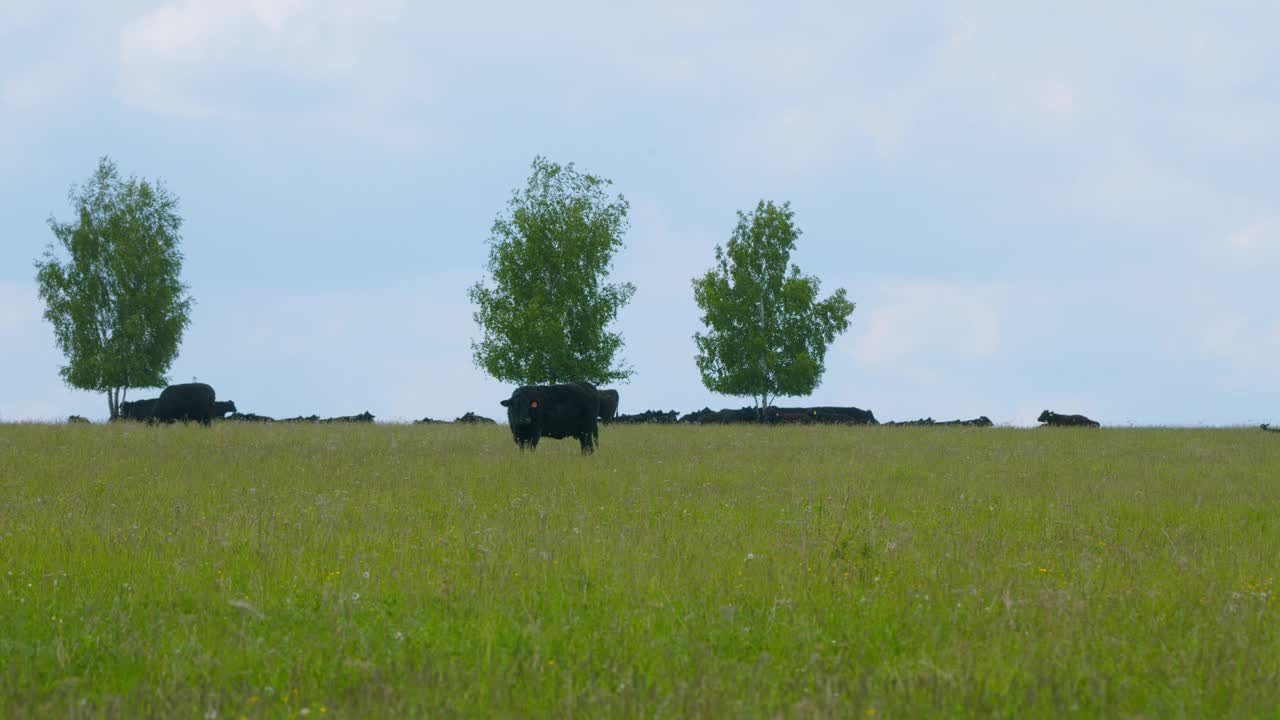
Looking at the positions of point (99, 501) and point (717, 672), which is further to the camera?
point (99, 501)

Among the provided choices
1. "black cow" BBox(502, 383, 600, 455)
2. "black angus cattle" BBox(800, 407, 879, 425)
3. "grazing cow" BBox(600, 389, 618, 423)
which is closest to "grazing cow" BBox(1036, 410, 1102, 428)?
"black angus cattle" BBox(800, 407, 879, 425)

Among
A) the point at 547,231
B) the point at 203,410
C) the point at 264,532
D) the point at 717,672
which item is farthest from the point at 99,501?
the point at 547,231

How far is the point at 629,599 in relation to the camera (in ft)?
24.1

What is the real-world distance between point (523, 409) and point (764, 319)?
3350 cm

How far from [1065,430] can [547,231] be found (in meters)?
27.8

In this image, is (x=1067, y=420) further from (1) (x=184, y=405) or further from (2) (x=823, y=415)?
(1) (x=184, y=405)

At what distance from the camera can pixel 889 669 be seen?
5.69m

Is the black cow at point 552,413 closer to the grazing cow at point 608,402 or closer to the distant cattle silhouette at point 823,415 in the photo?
the grazing cow at point 608,402

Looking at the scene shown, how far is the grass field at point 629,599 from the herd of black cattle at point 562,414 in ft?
23.1

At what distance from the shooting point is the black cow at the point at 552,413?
22625mm

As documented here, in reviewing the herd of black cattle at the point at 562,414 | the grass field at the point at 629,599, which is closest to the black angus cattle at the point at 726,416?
the herd of black cattle at the point at 562,414

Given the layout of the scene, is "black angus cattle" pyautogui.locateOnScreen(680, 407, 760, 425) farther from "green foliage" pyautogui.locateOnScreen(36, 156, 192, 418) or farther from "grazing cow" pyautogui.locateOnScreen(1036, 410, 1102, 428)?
"green foliage" pyautogui.locateOnScreen(36, 156, 192, 418)

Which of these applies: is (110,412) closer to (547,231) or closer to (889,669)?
(547,231)

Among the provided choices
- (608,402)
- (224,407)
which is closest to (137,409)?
(224,407)
